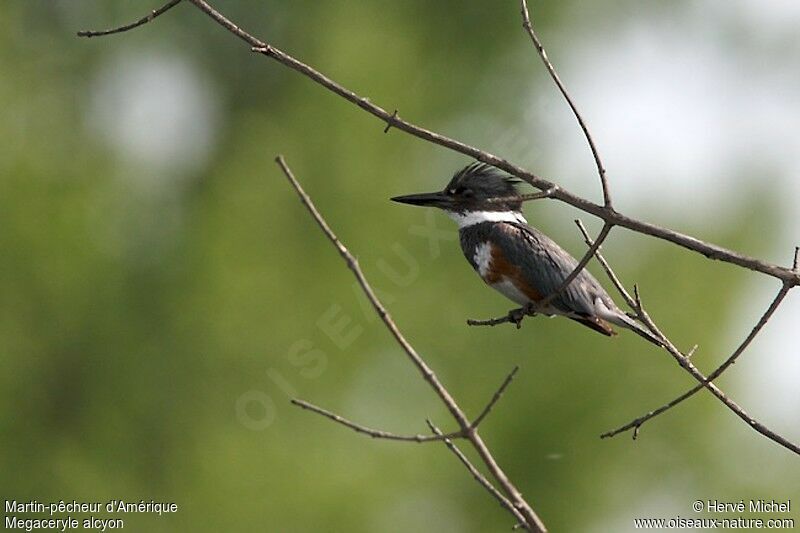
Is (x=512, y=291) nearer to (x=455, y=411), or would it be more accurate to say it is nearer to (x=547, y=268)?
(x=547, y=268)

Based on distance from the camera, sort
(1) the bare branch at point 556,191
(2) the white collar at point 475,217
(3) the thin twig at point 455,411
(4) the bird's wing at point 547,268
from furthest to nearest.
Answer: (2) the white collar at point 475,217 → (4) the bird's wing at point 547,268 → (1) the bare branch at point 556,191 → (3) the thin twig at point 455,411

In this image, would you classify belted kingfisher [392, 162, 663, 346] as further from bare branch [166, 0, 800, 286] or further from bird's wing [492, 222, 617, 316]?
bare branch [166, 0, 800, 286]

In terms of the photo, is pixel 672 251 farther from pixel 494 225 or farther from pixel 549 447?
pixel 494 225

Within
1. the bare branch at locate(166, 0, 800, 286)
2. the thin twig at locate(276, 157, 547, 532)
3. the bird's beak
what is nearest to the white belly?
the bird's beak

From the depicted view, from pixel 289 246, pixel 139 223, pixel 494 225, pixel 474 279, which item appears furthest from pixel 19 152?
pixel 494 225

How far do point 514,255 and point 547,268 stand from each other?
0.48ft

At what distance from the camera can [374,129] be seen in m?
10.8

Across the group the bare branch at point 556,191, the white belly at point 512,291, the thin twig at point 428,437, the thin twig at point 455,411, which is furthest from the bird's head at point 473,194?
the thin twig at point 455,411

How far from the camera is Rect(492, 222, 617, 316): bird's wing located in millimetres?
4336

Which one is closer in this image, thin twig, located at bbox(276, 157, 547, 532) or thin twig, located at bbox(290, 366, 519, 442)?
thin twig, located at bbox(276, 157, 547, 532)

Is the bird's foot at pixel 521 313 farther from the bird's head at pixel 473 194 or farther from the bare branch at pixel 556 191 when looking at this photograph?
the bare branch at pixel 556 191

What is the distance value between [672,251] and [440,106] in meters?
2.65

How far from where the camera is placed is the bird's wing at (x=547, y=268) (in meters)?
4.34

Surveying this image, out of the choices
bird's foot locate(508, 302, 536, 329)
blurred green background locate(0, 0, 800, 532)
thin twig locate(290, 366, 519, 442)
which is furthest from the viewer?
blurred green background locate(0, 0, 800, 532)
